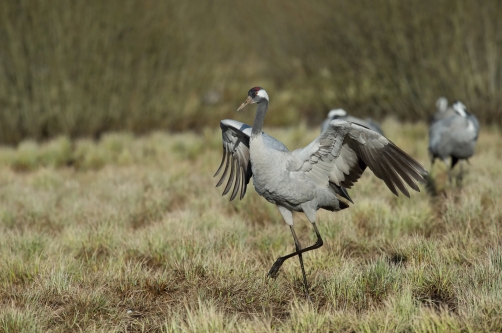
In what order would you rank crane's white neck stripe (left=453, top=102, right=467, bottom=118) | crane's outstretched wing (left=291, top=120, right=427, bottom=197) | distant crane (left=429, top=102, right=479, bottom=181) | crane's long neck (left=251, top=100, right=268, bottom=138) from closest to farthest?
crane's outstretched wing (left=291, top=120, right=427, bottom=197) → crane's long neck (left=251, top=100, right=268, bottom=138) → distant crane (left=429, top=102, right=479, bottom=181) → crane's white neck stripe (left=453, top=102, right=467, bottom=118)

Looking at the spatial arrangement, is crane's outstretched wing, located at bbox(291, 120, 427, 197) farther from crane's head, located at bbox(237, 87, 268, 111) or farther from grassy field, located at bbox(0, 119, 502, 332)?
grassy field, located at bbox(0, 119, 502, 332)

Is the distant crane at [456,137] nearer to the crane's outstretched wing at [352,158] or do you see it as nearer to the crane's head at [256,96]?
the crane's outstretched wing at [352,158]

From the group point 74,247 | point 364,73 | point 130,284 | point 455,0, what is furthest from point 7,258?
point 364,73

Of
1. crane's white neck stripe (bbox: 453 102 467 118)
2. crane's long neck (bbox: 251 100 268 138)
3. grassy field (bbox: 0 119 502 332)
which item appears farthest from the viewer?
crane's white neck stripe (bbox: 453 102 467 118)

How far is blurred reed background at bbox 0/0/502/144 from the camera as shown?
10234mm

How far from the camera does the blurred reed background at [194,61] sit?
33.6 feet

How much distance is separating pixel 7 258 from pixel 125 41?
26.3 feet

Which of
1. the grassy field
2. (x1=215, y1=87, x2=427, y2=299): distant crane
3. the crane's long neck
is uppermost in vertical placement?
the crane's long neck

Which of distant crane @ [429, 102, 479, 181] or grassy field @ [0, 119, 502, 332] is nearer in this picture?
grassy field @ [0, 119, 502, 332]

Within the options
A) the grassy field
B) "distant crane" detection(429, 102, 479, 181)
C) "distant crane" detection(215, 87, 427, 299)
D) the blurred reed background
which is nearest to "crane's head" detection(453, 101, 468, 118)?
"distant crane" detection(429, 102, 479, 181)

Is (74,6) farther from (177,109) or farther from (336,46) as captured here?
(336,46)

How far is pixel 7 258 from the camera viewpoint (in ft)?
13.7

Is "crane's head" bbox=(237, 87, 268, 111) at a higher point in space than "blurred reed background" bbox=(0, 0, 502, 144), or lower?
lower

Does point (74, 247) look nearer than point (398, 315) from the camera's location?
No
